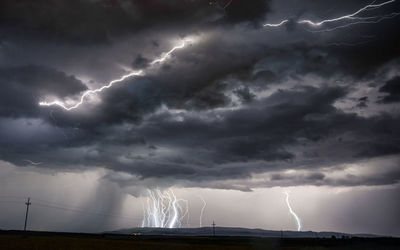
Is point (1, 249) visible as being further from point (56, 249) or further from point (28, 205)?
point (28, 205)

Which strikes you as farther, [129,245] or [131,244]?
[131,244]

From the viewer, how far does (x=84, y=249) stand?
1513 inches

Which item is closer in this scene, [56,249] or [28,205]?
[56,249]

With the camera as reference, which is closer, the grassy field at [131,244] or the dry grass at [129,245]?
the dry grass at [129,245]

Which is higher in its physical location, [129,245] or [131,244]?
[129,245]

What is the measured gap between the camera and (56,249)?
3491 centimetres

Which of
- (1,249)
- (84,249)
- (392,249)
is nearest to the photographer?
(1,249)

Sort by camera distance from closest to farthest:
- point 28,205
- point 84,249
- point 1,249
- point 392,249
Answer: point 1,249 < point 84,249 < point 392,249 < point 28,205

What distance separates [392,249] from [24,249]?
57554 mm

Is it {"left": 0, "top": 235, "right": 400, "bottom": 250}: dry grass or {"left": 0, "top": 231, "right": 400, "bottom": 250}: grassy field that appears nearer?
{"left": 0, "top": 235, "right": 400, "bottom": 250}: dry grass

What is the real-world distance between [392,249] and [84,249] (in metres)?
51.4

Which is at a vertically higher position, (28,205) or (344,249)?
(28,205)

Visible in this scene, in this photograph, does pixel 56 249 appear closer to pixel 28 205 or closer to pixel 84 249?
pixel 84 249

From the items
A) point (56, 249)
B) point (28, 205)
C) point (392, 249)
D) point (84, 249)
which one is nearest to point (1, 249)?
point (56, 249)
